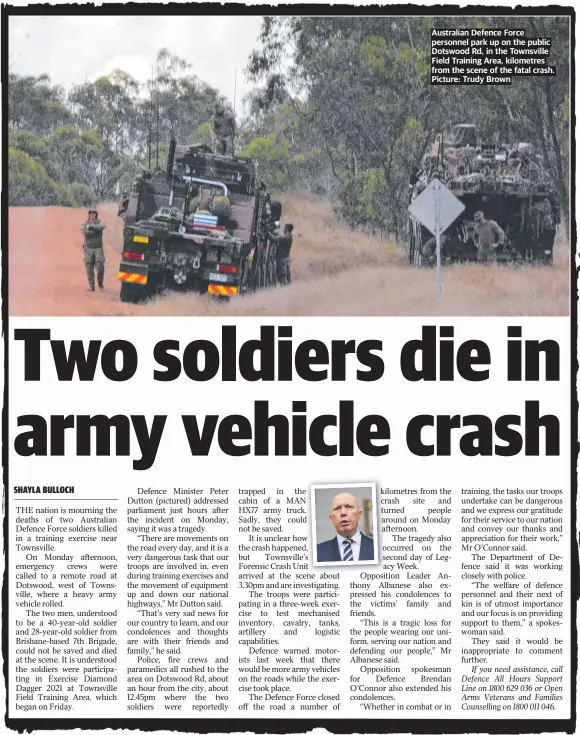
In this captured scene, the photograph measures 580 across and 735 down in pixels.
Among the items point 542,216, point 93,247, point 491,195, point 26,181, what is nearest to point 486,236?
point 491,195

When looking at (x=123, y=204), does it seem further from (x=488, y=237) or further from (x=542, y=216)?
(x=542, y=216)

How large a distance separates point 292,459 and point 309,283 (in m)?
1.72

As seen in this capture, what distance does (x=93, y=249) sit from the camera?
1055 centimetres

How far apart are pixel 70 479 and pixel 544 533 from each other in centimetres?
399

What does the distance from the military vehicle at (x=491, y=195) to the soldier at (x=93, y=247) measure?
2819 mm

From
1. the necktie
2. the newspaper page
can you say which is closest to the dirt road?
the newspaper page

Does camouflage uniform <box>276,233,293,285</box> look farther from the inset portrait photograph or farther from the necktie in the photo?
the necktie

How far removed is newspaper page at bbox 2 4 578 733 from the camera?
952 centimetres

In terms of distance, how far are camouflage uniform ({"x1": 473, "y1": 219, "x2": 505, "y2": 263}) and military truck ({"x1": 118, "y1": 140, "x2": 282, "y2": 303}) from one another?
1.84 meters

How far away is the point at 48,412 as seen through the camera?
9773 mm

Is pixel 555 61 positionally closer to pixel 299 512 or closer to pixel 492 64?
pixel 492 64

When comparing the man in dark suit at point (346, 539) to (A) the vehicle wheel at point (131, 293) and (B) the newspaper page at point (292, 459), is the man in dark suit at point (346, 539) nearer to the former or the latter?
(B) the newspaper page at point (292, 459)

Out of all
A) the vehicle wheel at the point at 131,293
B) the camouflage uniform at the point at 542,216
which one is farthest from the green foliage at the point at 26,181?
the camouflage uniform at the point at 542,216

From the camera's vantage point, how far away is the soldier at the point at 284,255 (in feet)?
34.3
